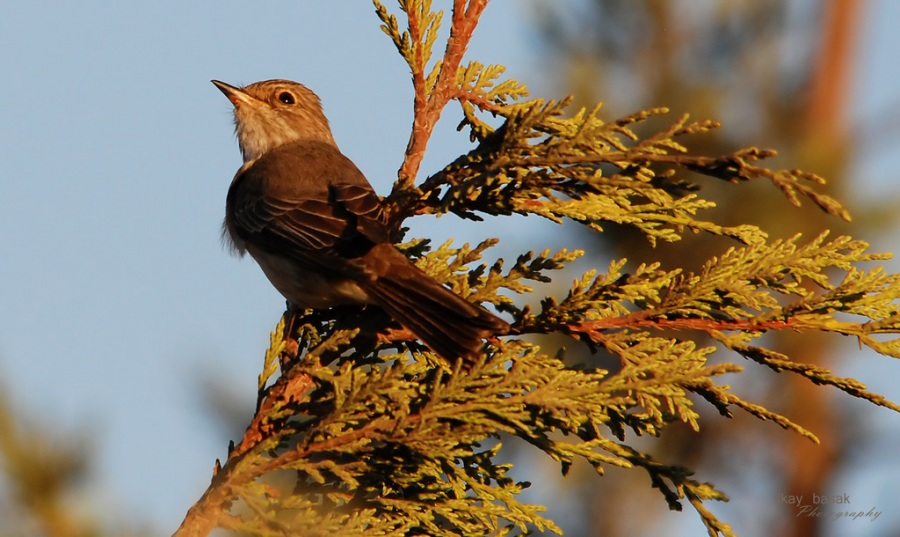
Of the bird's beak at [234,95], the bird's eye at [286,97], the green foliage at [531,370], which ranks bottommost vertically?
the green foliage at [531,370]

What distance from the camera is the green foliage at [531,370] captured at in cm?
373

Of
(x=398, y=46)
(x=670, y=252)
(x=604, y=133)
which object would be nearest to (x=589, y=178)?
(x=604, y=133)

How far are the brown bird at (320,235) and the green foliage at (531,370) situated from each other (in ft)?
0.58

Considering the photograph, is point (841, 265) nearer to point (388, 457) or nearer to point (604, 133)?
A: point (604, 133)

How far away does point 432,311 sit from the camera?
4.35m

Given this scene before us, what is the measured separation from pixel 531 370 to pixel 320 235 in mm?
2066

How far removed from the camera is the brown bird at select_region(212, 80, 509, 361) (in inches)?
171

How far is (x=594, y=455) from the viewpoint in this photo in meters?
3.92

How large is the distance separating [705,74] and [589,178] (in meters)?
4.48

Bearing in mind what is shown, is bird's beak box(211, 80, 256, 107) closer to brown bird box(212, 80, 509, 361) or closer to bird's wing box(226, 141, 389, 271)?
brown bird box(212, 80, 509, 361)

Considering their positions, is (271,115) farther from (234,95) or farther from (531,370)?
(531,370)

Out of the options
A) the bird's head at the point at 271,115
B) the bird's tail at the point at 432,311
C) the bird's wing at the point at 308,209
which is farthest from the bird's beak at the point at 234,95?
Answer: the bird's tail at the point at 432,311

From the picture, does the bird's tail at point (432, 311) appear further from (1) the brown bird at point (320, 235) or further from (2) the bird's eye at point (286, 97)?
(2) the bird's eye at point (286, 97)

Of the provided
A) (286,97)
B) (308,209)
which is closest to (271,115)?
(286,97)
